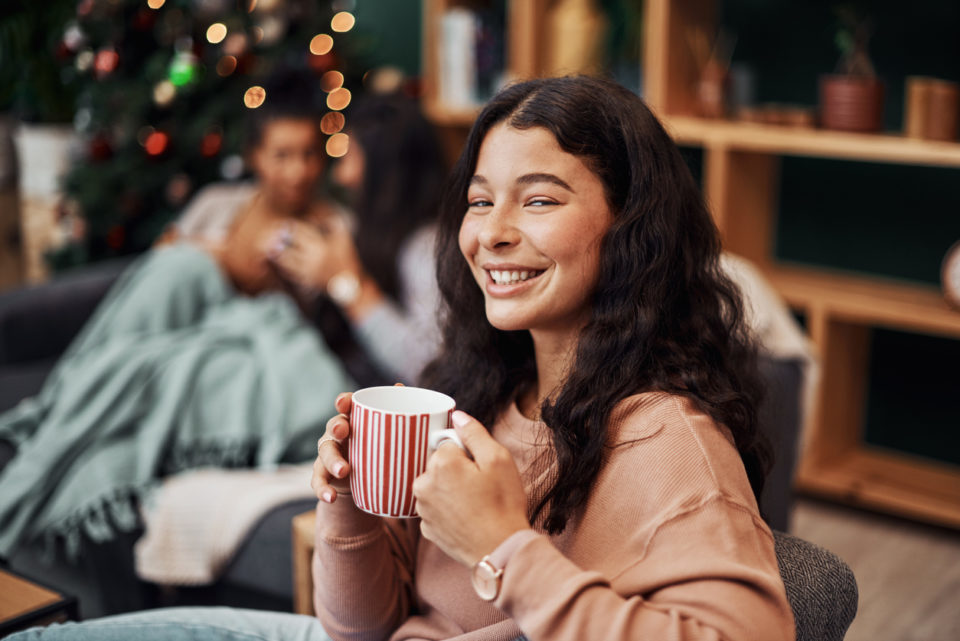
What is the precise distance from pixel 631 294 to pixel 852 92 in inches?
70.1

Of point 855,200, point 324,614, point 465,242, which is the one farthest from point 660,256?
point 855,200

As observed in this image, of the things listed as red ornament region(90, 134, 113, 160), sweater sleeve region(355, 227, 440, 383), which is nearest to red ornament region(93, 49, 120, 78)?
red ornament region(90, 134, 113, 160)

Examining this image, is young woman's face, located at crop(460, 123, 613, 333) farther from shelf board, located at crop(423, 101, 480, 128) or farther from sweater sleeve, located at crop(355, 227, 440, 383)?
shelf board, located at crop(423, 101, 480, 128)

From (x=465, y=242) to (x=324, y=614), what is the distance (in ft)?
1.51

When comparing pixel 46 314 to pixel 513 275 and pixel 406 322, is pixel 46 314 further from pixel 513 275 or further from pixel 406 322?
pixel 513 275

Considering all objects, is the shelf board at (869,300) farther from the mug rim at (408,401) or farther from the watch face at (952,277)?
the mug rim at (408,401)

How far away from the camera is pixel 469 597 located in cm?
111

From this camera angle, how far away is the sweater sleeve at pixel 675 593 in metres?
0.84

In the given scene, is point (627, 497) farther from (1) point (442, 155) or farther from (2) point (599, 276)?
(1) point (442, 155)

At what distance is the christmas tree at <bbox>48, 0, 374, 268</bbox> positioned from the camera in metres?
3.16

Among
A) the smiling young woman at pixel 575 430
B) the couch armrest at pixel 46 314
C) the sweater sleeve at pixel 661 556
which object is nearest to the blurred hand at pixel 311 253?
the couch armrest at pixel 46 314

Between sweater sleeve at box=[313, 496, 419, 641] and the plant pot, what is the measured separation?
73.9 inches

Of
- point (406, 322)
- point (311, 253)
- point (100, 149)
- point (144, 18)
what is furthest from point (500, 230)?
point (100, 149)

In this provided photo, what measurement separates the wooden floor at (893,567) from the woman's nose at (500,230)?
58.2 inches
